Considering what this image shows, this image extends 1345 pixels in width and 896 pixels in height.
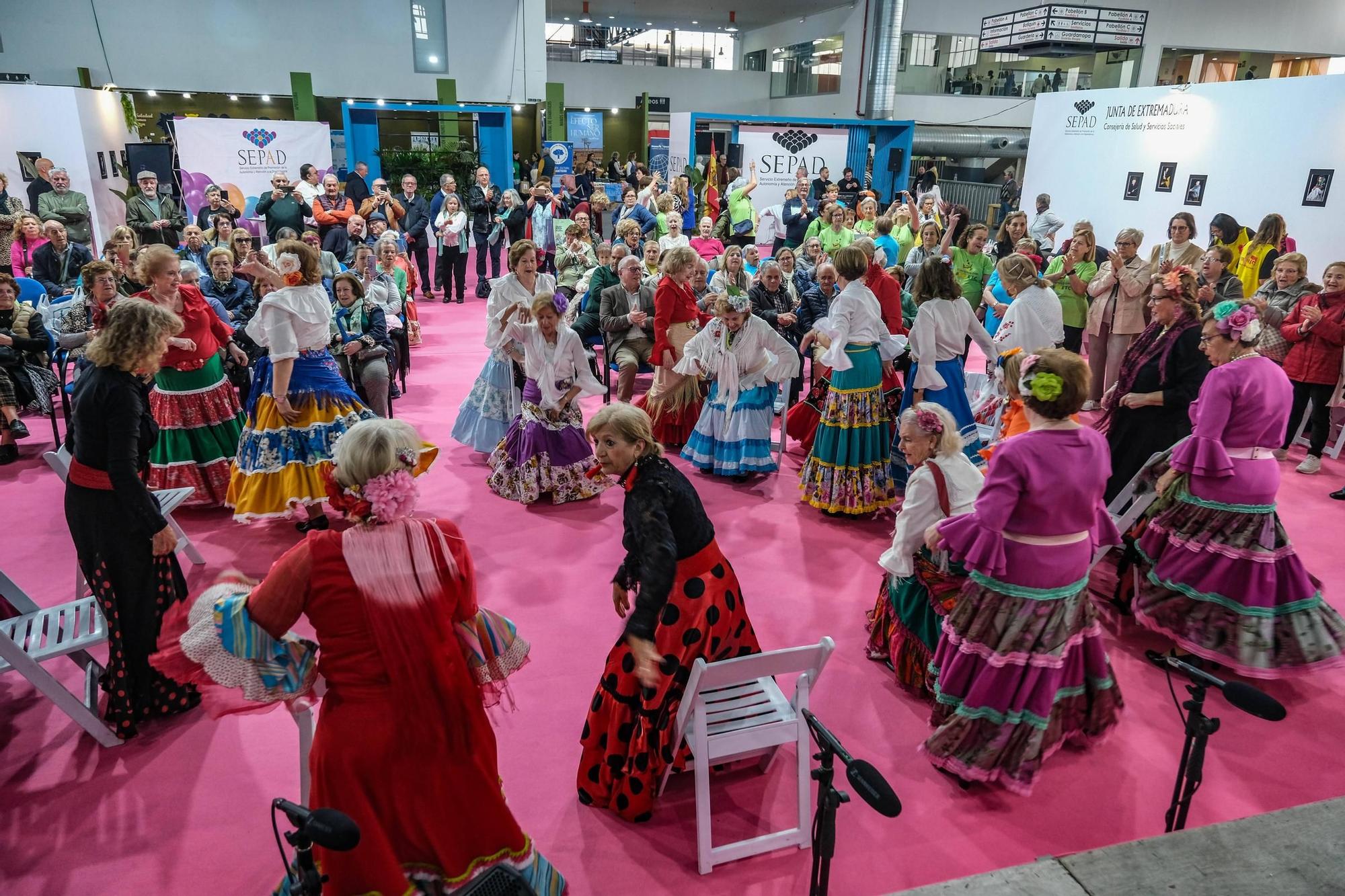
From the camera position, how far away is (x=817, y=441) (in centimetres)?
550

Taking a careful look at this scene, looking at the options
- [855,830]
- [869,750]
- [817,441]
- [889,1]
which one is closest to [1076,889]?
[855,830]

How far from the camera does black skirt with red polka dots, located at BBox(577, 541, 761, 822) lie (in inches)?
110

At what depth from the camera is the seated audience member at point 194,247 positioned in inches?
288

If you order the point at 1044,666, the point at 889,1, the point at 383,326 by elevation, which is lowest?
the point at 1044,666

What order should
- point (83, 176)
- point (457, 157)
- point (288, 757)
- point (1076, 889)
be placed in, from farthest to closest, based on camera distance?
point (457, 157) → point (83, 176) → point (288, 757) → point (1076, 889)

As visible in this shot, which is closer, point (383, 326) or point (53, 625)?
point (53, 625)

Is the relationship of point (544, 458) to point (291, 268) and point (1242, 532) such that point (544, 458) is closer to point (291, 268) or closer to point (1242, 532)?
point (291, 268)

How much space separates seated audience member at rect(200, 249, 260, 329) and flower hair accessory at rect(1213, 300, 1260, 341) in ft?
19.6

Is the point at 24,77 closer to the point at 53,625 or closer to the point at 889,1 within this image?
the point at 53,625

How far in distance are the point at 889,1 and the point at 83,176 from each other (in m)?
16.8

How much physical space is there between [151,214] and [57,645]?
28.9 feet

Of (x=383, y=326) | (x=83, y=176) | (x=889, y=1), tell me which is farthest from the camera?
(x=889, y=1)

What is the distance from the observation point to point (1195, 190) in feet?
36.1

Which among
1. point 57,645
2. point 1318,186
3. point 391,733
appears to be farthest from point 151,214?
point 1318,186
